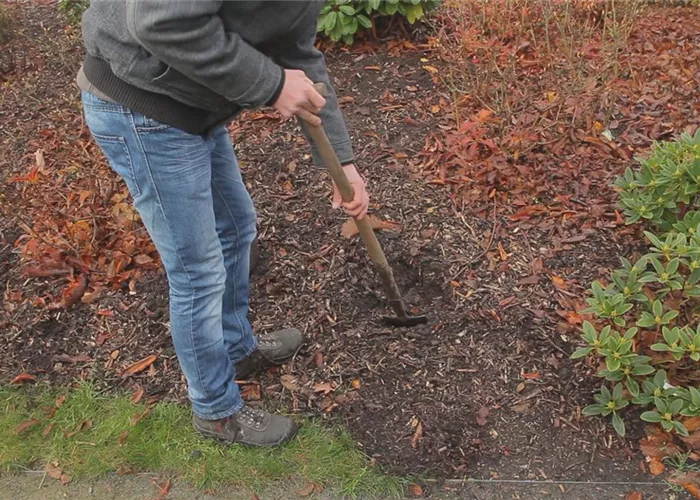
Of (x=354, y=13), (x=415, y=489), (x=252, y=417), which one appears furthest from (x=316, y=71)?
(x=354, y=13)

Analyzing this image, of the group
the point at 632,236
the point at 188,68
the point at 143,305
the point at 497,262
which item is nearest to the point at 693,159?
the point at 632,236

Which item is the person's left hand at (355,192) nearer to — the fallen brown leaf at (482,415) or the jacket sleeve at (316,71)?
the jacket sleeve at (316,71)

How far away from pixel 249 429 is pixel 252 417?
49 mm

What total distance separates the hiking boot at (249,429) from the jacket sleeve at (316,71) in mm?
1089

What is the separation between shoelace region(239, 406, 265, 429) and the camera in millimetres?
2654

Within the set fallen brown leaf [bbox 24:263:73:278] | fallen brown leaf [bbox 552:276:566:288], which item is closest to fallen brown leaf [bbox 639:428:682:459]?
fallen brown leaf [bbox 552:276:566:288]

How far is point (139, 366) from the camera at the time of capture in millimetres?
3010

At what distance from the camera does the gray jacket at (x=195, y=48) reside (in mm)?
1524

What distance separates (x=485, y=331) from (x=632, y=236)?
3.16 ft

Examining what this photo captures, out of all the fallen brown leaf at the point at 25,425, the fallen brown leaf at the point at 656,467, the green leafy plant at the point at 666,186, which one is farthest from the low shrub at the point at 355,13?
the fallen brown leaf at the point at 656,467

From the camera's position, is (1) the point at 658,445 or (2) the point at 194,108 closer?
(2) the point at 194,108

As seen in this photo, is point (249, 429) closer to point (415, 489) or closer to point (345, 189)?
point (415, 489)

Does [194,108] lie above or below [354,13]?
above

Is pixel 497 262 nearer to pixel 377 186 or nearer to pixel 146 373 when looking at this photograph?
pixel 377 186
